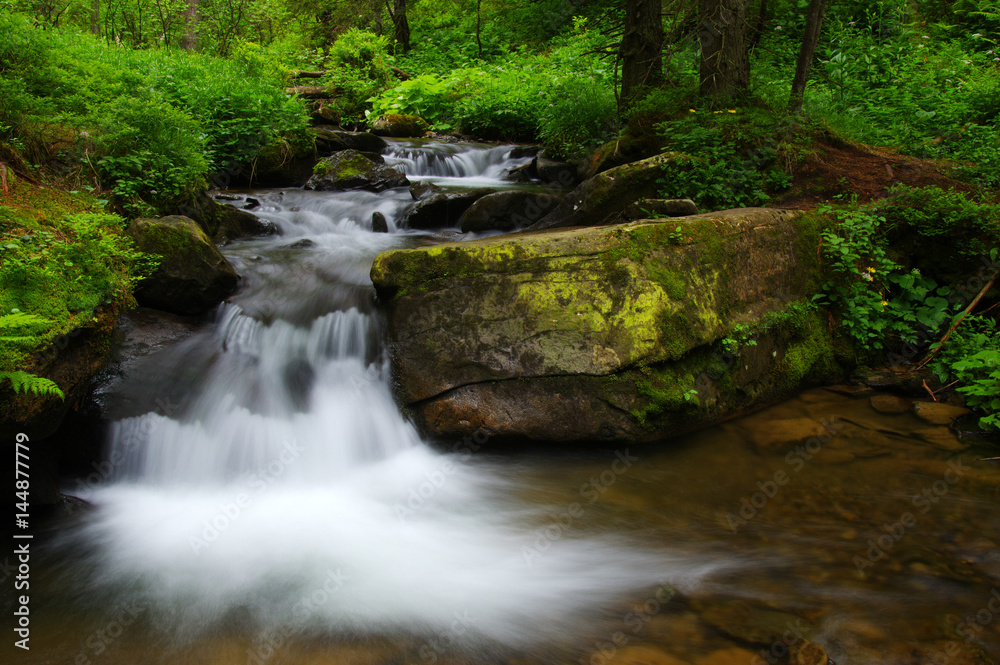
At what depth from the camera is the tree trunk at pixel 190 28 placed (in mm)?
16922

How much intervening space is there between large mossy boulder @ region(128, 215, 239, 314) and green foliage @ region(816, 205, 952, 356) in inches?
224

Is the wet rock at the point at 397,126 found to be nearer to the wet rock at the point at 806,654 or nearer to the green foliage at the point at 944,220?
the green foliage at the point at 944,220

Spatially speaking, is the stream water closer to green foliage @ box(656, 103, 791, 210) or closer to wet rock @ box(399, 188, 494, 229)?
green foliage @ box(656, 103, 791, 210)

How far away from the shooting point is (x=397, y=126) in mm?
12945

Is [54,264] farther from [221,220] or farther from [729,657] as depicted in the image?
[729,657]

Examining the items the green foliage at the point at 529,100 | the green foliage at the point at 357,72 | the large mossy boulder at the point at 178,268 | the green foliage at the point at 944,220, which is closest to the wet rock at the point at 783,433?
the green foliage at the point at 944,220

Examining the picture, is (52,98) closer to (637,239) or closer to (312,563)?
(312,563)

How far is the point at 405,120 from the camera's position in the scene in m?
13.2

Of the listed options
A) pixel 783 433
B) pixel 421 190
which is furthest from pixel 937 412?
pixel 421 190

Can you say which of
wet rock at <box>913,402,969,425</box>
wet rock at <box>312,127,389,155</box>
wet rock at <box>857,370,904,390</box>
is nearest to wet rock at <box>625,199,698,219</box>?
wet rock at <box>857,370,904,390</box>

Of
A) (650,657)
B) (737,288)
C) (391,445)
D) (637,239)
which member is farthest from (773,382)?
(391,445)

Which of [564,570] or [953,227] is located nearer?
[564,570]

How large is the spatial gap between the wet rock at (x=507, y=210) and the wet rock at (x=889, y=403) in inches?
167

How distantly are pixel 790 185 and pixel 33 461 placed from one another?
Result: 23.8ft
